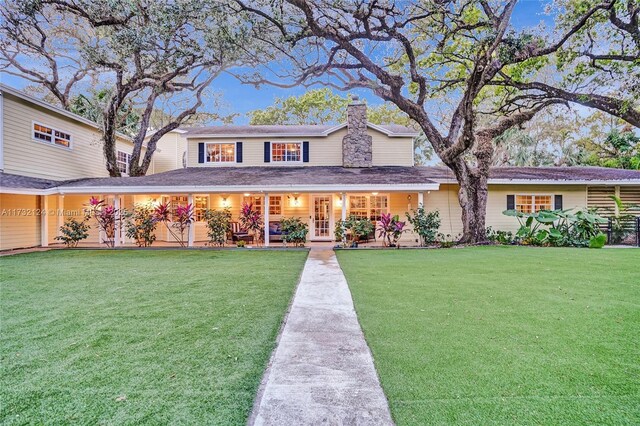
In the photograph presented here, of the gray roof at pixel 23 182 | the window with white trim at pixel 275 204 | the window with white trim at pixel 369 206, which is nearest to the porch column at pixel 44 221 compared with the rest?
the gray roof at pixel 23 182

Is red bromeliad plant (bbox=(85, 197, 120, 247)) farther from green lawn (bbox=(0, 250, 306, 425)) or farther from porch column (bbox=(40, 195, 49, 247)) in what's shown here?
green lawn (bbox=(0, 250, 306, 425))

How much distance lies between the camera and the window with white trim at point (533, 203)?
1403 centimetres

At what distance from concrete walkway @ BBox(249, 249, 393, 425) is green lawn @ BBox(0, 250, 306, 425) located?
166mm

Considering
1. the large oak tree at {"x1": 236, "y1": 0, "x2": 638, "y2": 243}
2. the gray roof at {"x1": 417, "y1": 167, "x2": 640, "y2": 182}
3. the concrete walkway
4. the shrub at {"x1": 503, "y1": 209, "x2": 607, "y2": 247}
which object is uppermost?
the large oak tree at {"x1": 236, "y1": 0, "x2": 638, "y2": 243}

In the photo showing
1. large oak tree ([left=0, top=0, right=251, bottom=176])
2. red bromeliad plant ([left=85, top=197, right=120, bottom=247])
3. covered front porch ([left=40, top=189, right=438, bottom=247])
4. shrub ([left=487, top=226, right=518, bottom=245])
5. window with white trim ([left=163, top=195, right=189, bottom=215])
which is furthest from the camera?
window with white trim ([left=163, top=195, right=189, bottom=215])

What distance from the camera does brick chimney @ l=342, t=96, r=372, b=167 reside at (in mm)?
15422

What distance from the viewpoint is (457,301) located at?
4.91m

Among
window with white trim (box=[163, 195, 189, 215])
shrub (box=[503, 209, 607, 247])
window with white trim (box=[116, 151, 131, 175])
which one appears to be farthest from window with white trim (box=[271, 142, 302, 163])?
shrub (box=[503, 209, 607, 247])

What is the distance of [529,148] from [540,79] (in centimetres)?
982

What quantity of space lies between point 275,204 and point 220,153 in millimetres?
4239

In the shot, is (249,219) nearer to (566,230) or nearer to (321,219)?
(321,219)

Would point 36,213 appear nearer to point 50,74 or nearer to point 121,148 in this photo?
Answer: point 121,148

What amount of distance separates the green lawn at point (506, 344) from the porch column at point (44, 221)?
12540 mm

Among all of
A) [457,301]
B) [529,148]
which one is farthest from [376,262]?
[529,148]
